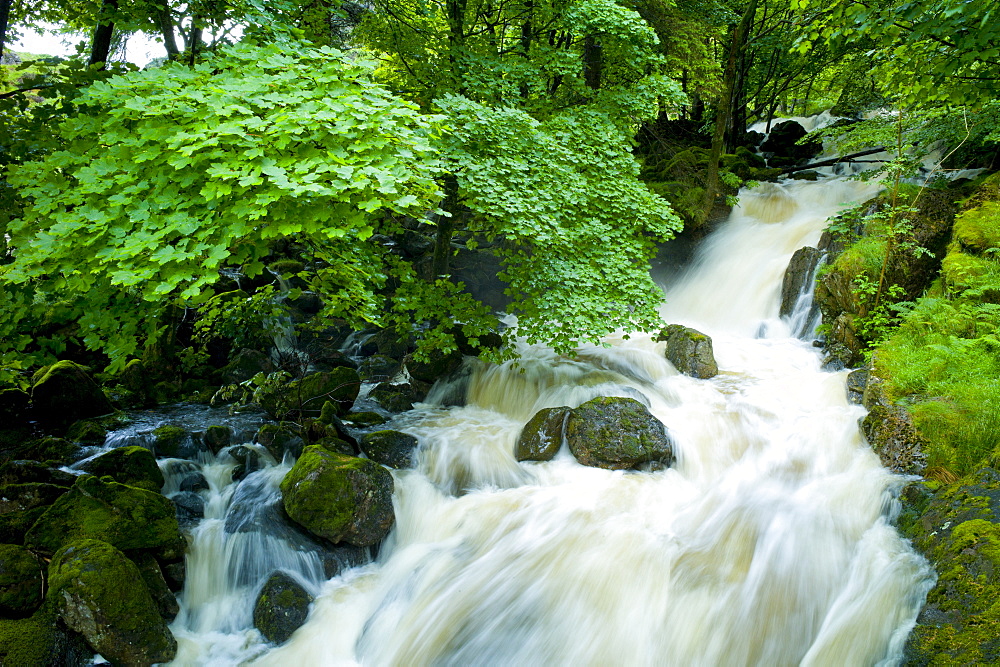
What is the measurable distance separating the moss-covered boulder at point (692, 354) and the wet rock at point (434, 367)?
3.36 metres

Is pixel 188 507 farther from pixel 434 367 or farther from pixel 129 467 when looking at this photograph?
pixel 434 367

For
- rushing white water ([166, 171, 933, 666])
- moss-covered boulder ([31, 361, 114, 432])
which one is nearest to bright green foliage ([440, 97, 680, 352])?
rushing white water ([166, 171, 933, 666])

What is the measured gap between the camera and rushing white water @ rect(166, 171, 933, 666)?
14.4 ft

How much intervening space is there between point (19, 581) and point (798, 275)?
11135mm

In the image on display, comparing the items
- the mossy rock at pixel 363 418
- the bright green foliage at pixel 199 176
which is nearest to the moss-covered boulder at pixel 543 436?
the mossy rock at pixel 363 418

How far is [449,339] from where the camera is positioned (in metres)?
7.24

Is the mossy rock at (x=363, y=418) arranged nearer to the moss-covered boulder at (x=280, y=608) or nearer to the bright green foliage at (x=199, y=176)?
the moss-covered boulder at (x=280, y=608)

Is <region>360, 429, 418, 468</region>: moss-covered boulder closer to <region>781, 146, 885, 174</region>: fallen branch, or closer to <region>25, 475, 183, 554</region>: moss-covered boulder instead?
<region>25, 475, 183, 554</region>: moss-covered boulder

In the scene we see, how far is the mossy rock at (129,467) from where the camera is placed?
216 inches

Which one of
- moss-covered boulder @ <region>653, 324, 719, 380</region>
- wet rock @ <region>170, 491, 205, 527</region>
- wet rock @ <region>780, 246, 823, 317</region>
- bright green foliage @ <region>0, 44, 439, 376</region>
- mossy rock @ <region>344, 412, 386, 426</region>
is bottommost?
wet rock @ <region>170, 491, 205, 527</region>

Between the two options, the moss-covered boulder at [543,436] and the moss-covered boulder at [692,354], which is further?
the moss-covered boulder at [692,354]

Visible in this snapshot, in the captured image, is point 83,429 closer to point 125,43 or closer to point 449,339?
point 449,339

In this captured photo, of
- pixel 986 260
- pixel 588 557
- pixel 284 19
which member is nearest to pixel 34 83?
pixel 284 19

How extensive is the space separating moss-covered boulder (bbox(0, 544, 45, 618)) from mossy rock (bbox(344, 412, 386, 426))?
3.90 m
